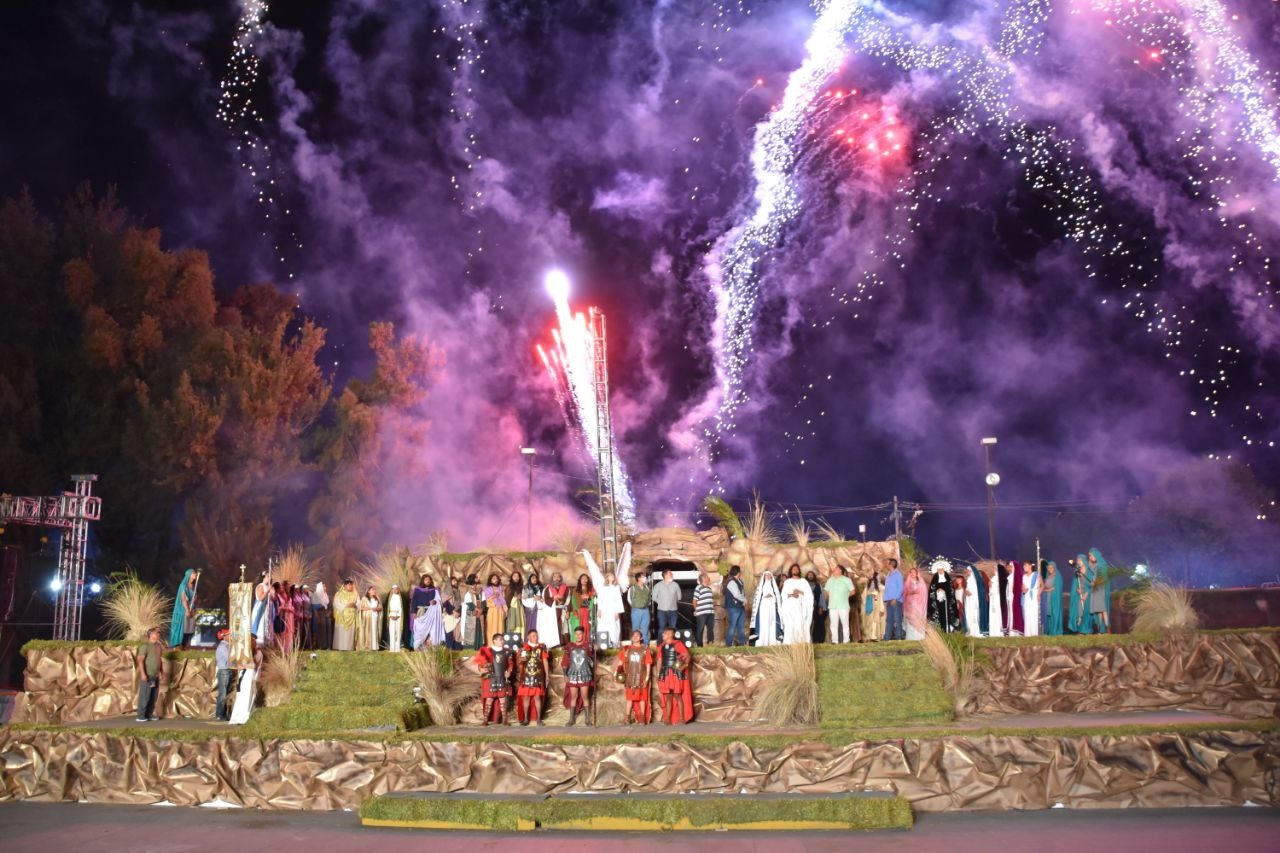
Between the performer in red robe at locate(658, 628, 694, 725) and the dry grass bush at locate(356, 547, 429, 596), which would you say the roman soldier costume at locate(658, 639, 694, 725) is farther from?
the dry grass bush at locate(356, 547, 429, 596)

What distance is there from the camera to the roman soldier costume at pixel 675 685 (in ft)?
46.6

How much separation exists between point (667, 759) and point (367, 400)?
2546cm

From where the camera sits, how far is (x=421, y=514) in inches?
1410

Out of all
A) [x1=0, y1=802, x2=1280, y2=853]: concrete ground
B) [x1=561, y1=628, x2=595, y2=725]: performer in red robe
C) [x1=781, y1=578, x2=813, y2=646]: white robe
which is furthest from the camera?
[x1=781, y1=578, x2=813, y2=646]: white robe

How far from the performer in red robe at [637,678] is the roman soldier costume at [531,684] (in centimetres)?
118

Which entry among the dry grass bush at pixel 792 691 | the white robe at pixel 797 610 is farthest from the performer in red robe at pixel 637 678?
the white robe at pixel 797 610

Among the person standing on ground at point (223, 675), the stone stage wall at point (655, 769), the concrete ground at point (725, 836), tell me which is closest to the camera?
A: the concrete ground at point (725, 836)

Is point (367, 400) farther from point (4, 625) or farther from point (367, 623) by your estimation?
point (367, 623)

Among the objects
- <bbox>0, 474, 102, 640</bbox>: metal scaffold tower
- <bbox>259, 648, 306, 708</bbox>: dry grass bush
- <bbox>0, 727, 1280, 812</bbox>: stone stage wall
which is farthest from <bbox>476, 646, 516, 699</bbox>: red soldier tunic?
<bbox>0, 474, 102, 640</bbox>: metal scaffold tower

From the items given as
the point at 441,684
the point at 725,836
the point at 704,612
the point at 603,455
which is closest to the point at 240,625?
the point at 441,684

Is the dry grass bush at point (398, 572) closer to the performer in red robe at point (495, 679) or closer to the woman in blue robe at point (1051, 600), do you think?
the performer in red robe at point (495, 679)

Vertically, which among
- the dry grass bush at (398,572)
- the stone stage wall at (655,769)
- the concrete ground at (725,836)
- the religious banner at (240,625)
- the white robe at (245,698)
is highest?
the dry grass bush at (398,572)

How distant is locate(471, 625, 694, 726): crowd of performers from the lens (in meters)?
14.2

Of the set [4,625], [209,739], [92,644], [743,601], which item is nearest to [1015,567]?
[743,601]
